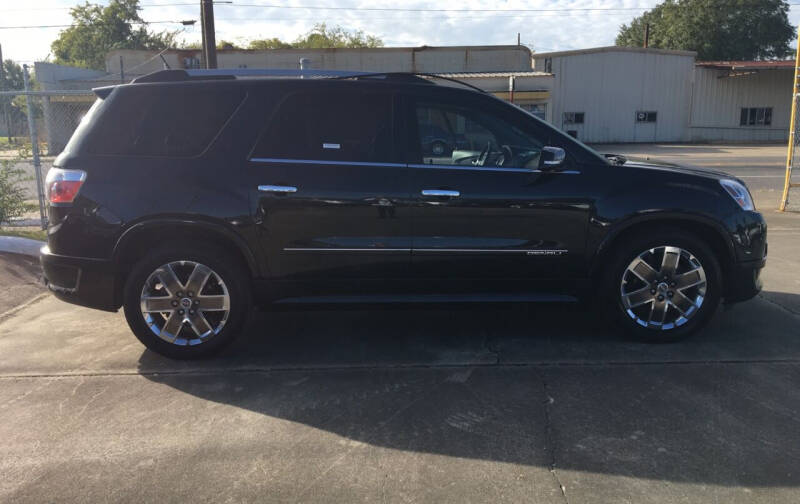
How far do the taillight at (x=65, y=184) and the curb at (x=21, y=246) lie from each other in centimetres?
381

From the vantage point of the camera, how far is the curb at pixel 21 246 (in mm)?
7430

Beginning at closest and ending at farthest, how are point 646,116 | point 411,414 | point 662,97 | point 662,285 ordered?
point 411,414, point 662,285, point 662,97, point 646,116

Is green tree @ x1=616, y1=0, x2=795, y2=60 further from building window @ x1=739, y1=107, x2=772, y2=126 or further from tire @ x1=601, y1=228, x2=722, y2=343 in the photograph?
tire @ x1=601, y1=228, x2=722, y2=343

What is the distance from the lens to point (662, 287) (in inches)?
175

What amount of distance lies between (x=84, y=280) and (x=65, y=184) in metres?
0.66

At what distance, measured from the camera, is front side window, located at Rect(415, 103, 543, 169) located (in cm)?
431

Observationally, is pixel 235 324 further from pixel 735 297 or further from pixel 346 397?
pixel 735 297

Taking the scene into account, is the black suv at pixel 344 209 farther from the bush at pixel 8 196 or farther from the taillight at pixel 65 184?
the bush at pixel 8 196

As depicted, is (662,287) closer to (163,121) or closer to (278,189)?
(278,189)

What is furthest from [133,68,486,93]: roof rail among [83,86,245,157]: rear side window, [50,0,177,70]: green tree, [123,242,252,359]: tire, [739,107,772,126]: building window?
[50,0,177,70]: green tree

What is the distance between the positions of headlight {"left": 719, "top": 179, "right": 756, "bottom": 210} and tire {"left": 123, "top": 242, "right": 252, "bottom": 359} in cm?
355

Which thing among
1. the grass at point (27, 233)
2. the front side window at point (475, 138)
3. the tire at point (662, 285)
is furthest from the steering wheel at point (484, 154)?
the grass at point (27, 233)

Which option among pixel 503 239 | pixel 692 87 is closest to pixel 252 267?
pixel 503 239

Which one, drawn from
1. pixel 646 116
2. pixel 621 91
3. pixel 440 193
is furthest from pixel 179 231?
pixel 646 116
